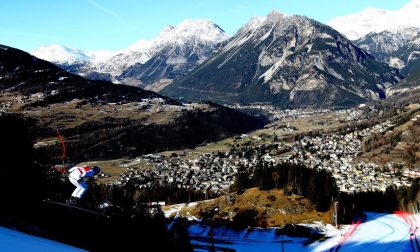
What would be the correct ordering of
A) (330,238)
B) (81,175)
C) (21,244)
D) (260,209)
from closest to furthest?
(21,244), (81,175), (330,238), (260,209)

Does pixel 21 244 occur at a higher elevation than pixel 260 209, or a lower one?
higher

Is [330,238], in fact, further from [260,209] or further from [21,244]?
[21,244]

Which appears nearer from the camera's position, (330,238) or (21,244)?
(21,244)

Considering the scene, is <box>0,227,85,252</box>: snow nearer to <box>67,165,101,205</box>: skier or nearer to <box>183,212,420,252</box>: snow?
<box>67,165,101,205</box>: skier

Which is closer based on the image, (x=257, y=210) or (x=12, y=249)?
(x=12, y=249)

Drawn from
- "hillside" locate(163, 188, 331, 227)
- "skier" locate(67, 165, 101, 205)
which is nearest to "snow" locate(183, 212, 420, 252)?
"hillside" locate(163, 188, 331, 227)

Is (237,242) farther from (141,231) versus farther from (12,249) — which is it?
(12,249)

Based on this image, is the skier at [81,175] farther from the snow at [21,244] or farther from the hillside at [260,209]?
the hillside at [260,209]

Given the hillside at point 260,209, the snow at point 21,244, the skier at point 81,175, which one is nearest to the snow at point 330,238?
the hillside at point 260,209

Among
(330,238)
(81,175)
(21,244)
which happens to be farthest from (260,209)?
(21,244)

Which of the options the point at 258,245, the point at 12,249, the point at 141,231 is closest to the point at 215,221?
the point at 258,245

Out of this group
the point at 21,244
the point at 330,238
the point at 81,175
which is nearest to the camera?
the point at 21,244
